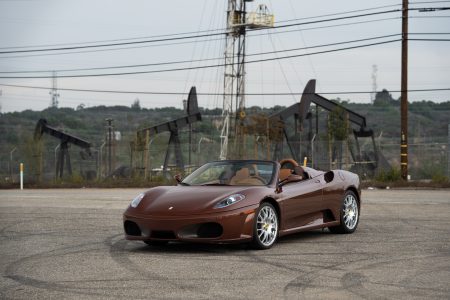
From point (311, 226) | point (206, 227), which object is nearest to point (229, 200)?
point (206, 227)

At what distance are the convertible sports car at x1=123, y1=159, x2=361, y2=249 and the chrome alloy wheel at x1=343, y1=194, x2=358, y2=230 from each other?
0.05ft

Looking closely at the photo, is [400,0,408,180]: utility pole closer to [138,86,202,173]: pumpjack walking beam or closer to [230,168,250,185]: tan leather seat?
[138,86,202,173]: pumpjack walking beam

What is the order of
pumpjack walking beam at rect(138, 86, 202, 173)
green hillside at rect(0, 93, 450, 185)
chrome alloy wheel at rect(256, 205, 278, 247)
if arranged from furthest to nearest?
green hillside at rect(0, 93, 450, 185), pumpjack walking beam at rect(138, 86, 202, 173), chrome alloy wheel at rect(256, 205, 278, 247)

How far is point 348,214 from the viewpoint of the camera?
11.8 metres

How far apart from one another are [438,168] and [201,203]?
27.0m

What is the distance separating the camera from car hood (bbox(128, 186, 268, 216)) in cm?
958

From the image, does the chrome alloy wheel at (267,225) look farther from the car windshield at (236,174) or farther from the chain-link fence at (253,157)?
the chain-link fence at (253,157)

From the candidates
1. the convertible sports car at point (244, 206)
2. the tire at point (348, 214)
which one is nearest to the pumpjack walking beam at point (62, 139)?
the tire at point (348, 214)

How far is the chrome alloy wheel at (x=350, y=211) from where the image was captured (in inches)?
463

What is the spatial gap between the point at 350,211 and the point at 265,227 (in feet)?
8.06

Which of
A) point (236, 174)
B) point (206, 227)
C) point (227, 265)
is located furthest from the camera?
point (236, 174)

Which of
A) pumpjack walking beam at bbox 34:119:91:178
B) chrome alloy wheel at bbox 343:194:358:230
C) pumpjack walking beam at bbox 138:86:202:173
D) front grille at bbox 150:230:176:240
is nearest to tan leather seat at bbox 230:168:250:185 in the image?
front grille at bbox 150:230:176:240

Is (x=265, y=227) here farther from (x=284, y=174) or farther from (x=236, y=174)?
(x=284, y=174)

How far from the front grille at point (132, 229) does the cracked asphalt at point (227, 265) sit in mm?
220
